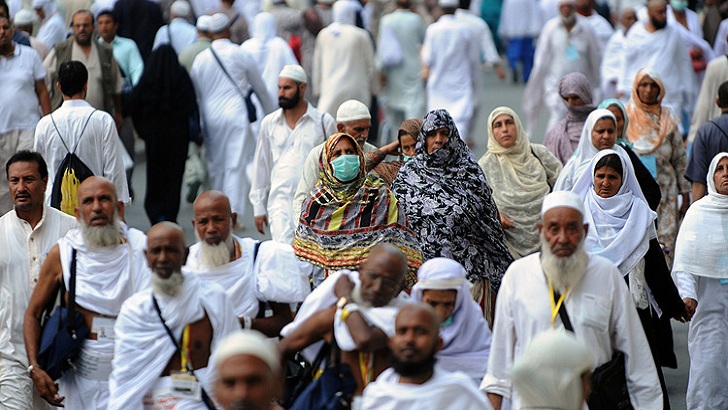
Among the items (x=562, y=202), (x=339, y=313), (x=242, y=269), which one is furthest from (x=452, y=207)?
(x=339, y=313)

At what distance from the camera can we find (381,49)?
19297mm

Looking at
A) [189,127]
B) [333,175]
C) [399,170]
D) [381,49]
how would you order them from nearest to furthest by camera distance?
[333,175] → [399,170] → [189,127] → [381,49]

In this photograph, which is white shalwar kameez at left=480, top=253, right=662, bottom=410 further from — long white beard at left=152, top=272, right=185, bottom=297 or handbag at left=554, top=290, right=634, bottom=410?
long white beard at left=152, top=272, right=185, bottom=297

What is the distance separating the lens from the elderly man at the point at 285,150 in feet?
35.5

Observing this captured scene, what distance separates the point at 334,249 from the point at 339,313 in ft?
6.47

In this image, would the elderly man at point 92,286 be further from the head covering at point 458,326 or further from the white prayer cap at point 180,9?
the white prayer cap at point 180,9

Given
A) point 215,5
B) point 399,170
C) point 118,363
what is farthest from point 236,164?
point 215,5

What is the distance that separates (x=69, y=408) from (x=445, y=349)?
1.85 m

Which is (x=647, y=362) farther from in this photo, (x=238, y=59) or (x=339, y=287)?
(x=238, y=59)

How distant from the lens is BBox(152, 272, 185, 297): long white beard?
258 inches

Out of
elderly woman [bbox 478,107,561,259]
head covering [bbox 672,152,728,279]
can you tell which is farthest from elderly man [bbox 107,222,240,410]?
elderly woman [bbox 478,107,561,259]

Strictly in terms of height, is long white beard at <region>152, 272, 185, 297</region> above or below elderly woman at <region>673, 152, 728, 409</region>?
above

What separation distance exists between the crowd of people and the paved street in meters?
0.45

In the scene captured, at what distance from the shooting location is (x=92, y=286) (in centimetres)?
→ 714
